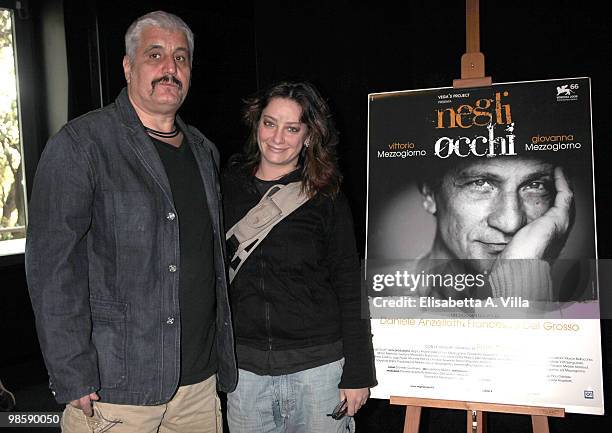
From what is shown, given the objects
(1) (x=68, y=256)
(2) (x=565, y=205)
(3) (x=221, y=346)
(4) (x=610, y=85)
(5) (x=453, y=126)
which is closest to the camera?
(1) (x=68, y=256)

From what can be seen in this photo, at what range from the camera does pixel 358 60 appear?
10.0 ft

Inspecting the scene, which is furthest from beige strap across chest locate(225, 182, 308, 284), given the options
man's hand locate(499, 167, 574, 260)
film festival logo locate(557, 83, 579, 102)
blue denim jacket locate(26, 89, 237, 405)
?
film festival logo locate(557, 83, 579, 102)

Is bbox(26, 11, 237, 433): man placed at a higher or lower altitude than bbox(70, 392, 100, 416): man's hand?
higher

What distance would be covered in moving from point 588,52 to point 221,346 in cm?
207

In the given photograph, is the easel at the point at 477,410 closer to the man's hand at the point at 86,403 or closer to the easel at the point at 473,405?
the easel at the point at 473,405

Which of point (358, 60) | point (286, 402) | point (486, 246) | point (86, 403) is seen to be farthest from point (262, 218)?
point (358, 60)

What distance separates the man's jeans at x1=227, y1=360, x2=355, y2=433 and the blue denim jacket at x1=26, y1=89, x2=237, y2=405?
27 cm

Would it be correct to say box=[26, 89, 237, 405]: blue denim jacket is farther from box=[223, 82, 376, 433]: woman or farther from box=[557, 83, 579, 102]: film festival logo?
box=[557, 83, 579, 102]: film festival logo

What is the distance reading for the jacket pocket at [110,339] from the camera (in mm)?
1499

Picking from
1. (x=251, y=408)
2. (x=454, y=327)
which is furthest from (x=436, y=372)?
(x=251, y=408)

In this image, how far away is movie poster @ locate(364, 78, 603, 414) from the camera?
209 centimetres

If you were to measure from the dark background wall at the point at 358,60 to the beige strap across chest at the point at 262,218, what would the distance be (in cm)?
132

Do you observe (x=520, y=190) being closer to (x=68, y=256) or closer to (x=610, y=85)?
(x=610, y=85)

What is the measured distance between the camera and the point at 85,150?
4.81 feet
